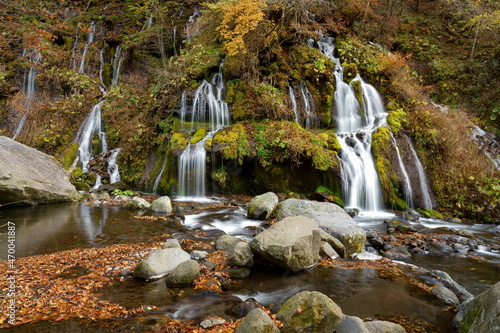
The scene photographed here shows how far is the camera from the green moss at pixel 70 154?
46.5 feet

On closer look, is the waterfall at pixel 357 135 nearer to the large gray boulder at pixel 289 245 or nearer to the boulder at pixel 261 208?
the boulder at pixel 261 208

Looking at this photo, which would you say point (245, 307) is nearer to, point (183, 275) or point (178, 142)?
point (183, 275)

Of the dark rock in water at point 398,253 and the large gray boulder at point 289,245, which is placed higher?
the large gray boulder at point 289,245

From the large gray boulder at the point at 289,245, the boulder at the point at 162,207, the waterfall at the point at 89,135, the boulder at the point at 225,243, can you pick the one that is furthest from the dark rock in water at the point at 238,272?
the waterfall at the point at 89,135

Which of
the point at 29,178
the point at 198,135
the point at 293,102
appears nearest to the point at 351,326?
the point at 198,135

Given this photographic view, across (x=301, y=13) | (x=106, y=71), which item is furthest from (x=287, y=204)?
(x=106, y=71)

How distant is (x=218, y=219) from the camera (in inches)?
331

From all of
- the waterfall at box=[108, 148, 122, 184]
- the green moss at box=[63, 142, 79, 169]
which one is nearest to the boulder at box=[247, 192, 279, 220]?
the waterfall at box=[108, 148, 122, 184]

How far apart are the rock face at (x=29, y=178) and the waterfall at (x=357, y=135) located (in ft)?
35.0

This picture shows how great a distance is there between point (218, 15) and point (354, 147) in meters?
9.84

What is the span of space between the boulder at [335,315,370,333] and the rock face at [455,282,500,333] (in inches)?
45.6

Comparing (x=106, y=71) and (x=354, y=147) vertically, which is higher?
(x=106, y=71)

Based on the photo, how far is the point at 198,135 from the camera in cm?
1214

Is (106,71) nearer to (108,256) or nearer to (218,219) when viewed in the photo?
(218,219)
